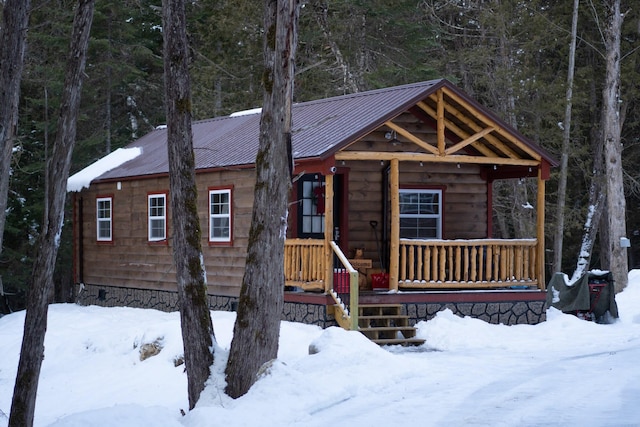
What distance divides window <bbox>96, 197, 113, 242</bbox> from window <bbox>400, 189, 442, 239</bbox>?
→ 25.9 ft

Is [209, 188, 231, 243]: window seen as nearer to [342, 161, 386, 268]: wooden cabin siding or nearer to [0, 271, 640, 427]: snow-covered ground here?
[0, 271, 640, 427]: snow-covered ground

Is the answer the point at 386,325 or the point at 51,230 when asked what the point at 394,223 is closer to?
the point at 386,325

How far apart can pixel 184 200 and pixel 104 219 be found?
41.5ft

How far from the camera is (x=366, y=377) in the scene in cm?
1146

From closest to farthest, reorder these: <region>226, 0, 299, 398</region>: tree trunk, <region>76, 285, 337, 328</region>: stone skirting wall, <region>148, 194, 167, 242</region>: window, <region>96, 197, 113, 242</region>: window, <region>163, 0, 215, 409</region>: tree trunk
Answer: <region>226, 0, 299, 398</region>: tree trunk
<region>163, 0, 215, 409</region>: tree trunk
<region>76, 285, 337, 328</region>: stone skirting wall
<region>148, 194, 167, 242</region>: window
<region>96, 197, 113, 242</region>: window

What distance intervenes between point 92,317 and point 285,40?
1212 cm

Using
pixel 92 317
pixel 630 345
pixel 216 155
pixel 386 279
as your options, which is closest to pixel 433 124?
pixel 386 279

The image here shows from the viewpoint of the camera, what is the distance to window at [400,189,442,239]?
18656 millimetres

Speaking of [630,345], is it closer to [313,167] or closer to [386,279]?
[386,279]

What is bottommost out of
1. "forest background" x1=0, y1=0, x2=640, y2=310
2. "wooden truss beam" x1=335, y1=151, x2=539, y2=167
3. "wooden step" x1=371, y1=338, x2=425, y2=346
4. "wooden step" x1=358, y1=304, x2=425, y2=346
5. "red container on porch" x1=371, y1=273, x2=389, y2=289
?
"wooden step" x1=371, y1=338, x2=425, y2=346

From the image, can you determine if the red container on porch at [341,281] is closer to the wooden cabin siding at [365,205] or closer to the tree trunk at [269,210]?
the wooden cabin siding at [365,205]

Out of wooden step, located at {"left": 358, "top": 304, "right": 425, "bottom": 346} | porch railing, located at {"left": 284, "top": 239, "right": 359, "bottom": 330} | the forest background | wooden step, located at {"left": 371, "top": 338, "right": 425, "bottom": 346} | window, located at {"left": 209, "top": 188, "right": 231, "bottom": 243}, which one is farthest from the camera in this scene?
the forest background

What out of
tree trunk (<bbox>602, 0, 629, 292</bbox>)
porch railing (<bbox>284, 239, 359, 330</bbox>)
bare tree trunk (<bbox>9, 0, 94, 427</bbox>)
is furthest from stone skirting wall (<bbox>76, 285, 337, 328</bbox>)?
tree trunk (<bbox>602, 0, 629, 292</bbox>)

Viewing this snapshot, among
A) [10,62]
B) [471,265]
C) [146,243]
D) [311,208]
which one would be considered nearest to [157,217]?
[146,243]
